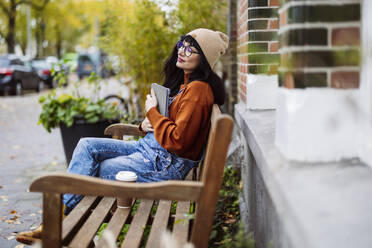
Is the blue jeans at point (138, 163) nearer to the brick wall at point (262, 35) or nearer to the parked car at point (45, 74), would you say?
the brick wall at point (262, 35)

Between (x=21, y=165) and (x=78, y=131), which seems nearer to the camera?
(x=78, y=131)

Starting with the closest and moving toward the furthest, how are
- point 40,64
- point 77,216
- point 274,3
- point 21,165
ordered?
1. point 77,216
2. point 274,3
3. point 21,165
4. point 40,64

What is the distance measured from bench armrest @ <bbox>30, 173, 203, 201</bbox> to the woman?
678mm

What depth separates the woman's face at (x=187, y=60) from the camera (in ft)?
10.6

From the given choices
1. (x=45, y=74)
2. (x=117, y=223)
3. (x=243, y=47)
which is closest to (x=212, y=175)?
(x=117, y=223)

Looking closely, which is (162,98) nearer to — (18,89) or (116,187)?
(116,187)

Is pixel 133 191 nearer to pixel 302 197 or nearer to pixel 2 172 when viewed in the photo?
pixel 302 197

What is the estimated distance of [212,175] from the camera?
7.11 feet

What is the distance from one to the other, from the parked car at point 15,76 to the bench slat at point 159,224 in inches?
633

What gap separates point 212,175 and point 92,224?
0.89m

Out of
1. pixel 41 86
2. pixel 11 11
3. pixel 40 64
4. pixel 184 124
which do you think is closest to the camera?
pixel 184 124

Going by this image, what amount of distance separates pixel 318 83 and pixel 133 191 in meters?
1.04

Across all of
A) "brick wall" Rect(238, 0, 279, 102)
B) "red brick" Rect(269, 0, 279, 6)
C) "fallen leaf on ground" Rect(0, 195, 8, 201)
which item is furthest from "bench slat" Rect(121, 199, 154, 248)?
"fallen leaf on ground" Rect(0, 195, 8, 201)

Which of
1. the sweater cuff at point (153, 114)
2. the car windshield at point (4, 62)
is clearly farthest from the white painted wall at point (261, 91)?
the car windshield at point (4, 62)
